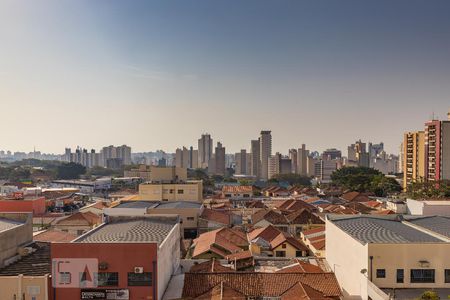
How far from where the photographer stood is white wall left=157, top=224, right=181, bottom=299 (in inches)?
655

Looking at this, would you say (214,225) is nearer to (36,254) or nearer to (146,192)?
(146,192)

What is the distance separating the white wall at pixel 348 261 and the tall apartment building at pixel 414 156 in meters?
49.3

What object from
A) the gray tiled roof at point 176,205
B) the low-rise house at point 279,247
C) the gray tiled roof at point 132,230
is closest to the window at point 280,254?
the low-rise house at point 279,247

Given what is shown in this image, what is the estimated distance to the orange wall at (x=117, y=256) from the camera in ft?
51.9

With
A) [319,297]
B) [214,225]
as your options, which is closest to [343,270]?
[319,297]

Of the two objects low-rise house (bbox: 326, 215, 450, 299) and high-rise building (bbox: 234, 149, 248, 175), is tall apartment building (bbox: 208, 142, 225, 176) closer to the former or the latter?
high-rise building (bbox: 234, 149, 248, 175)

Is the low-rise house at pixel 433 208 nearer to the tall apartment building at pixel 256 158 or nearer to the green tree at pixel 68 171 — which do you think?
the green tree at pixel 68 171

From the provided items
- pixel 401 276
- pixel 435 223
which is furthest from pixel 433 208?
pixel 401 276

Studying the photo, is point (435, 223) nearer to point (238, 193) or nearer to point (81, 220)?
point (81, 220)

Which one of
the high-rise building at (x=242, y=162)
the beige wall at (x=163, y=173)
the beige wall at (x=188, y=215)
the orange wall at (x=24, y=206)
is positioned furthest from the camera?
the high-rise building at (x=242, y=162)

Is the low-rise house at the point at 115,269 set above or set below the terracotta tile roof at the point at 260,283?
above

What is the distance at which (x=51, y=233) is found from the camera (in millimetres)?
28938

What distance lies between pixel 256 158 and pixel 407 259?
129 m

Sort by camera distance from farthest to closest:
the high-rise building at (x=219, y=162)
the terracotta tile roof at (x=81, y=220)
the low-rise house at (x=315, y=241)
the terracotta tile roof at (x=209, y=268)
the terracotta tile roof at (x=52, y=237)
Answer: the high-rise building at (x=219, y=162) < the terracotta tile roof at (x=81, y=220) < the terracotta tile roof at (x=52, y=237) < the low-rise house at (x=315, y=241) < the terracotta tile roof at (x=209, y=268)
